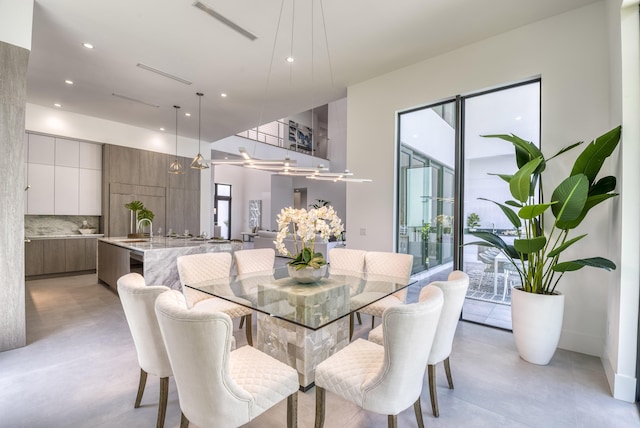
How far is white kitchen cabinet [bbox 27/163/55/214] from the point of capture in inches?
234

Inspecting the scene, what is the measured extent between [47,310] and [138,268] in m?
1.17

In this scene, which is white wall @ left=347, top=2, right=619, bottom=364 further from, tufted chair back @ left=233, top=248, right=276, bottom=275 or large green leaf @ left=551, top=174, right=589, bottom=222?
tufted chair back @ left=233, top=248, right=276, bottom=275

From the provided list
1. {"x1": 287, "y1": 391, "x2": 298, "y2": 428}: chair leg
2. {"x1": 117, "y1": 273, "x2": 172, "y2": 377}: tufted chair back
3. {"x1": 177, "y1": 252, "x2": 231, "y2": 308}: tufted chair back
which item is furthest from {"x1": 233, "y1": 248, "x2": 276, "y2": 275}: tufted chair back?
{"x1": 287, "y1": 391, "x2": 298, "y2": 428}: chair leg

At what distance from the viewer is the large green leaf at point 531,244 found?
239 cm

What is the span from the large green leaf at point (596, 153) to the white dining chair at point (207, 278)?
310cm

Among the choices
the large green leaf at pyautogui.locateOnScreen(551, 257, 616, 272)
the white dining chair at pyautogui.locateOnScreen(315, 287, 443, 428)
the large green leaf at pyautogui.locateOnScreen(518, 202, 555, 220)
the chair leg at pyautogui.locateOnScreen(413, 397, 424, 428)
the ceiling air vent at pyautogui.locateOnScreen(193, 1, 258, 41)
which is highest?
the ceiling air vent at pyautogui.locateOnScreen(193, 1, 258, 41)

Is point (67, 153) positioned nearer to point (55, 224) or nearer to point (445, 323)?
point (55, 224)

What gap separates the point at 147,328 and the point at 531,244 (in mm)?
2872

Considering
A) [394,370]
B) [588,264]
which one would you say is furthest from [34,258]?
[588,264]

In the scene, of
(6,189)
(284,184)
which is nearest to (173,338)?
(6,189)

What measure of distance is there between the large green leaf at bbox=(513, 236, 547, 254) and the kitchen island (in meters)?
3.97

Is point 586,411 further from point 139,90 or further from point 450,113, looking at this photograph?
point 139,90

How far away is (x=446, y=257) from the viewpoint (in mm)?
3932

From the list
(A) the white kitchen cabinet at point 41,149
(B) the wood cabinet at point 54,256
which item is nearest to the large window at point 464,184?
(B) the wood cabinet at point 54,256
